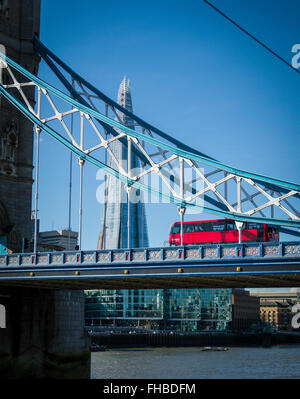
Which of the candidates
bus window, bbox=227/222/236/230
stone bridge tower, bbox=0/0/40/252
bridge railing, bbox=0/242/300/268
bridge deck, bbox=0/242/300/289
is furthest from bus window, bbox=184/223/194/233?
bridge railing, bbox=0/242/300/268

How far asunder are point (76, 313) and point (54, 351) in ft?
11.8

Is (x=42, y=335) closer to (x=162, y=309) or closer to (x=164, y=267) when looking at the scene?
(x=164, y=267)

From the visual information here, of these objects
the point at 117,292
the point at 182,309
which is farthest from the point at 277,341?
the point at 117,292

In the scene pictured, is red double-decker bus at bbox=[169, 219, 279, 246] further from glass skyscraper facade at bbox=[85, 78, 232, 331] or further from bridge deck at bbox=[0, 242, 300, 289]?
glass skyscraper facade at bbox=[85, 78, 232, 331]

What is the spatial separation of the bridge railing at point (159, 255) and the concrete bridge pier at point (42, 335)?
21.1ft

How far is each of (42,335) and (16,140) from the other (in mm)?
14046

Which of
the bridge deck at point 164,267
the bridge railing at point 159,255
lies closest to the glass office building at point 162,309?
the bridge deck at point 164,267

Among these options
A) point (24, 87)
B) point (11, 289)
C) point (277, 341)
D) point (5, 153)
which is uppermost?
point (24, 87)

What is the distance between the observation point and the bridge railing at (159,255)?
1233 inches

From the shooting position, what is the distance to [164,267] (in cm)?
3400

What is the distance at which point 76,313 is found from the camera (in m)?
49.7

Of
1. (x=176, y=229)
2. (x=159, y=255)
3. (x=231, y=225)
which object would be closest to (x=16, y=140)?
(x=159, y=255)

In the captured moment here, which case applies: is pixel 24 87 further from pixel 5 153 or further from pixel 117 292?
pixel 117 292

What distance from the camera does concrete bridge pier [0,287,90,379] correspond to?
1751 inches
